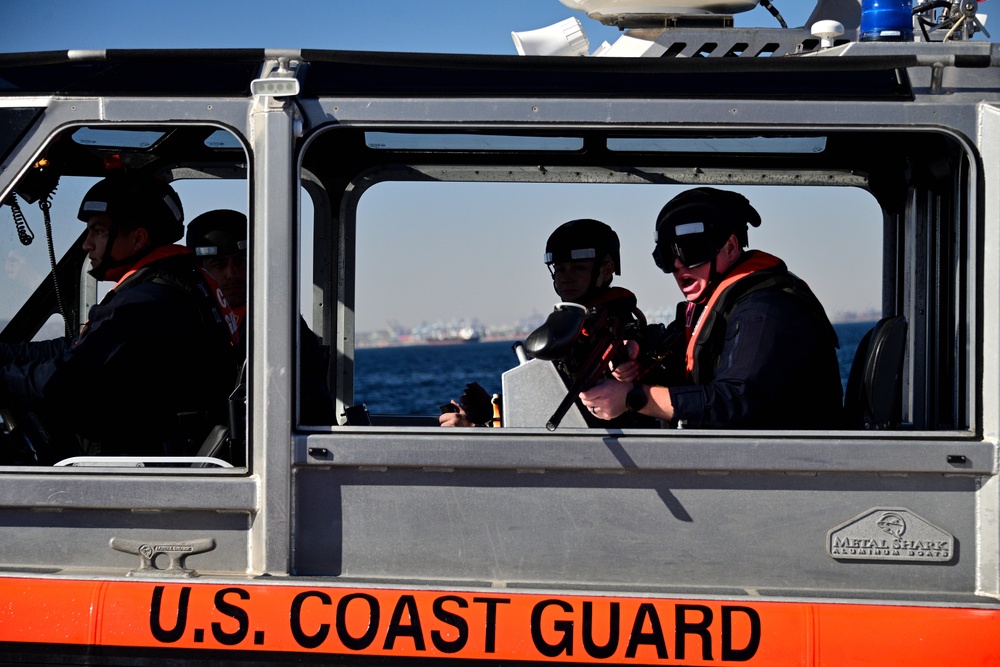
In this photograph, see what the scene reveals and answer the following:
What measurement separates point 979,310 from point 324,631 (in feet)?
5.61

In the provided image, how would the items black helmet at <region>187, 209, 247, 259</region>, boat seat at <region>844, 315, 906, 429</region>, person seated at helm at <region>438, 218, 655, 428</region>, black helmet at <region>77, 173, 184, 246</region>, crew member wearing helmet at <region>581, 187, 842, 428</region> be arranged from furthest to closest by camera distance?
black helmet at <region>187, 209, 247, 259</region>
person seated at helm at <region>438, 218, 655, 428</region>
black helmet at <region>77, 173, 184, 246</region>
boat seat at <region>844, 315, 906, 429</region>
crew member wearing helmet at <region>581, 187, 842, 428</region>

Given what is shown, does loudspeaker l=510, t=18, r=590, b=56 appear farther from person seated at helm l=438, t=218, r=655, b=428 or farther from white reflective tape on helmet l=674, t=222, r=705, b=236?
person seated at helm l=438, t=218, r=655, b=428

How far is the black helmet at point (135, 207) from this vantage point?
3.38m

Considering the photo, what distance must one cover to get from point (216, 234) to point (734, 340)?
230cm

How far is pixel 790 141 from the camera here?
3748 millimetres

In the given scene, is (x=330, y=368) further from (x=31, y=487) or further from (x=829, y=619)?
(x=829, y=619)

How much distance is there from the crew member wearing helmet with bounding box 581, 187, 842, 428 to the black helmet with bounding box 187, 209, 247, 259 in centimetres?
188

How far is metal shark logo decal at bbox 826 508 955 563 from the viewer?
243cm

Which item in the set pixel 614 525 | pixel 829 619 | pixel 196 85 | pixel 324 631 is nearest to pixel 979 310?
pixel 829 619

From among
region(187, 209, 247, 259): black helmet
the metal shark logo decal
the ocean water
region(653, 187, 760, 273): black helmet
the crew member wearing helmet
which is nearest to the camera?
the metal shark logo decal

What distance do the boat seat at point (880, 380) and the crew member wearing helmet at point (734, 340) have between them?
15 cm

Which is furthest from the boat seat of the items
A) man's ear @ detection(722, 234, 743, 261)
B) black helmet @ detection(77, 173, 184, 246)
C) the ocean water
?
the ocean water

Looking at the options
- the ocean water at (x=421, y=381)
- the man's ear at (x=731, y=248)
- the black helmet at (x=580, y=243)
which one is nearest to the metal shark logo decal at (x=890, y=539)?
the man's ear at (x=731, y=248)

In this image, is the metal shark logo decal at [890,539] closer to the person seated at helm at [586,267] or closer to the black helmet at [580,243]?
Result: the person seated at helm at [586,267]
